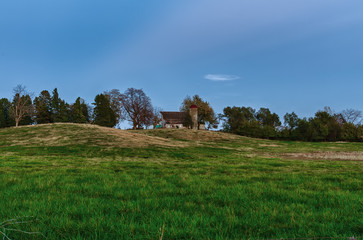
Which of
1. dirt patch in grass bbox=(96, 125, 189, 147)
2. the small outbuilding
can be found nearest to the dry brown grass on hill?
dirt patch in grass bbox=(96, 125, 189, 147)

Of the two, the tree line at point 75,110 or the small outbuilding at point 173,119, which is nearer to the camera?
the tree line at point 75,110

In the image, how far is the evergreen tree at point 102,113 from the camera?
208 feet

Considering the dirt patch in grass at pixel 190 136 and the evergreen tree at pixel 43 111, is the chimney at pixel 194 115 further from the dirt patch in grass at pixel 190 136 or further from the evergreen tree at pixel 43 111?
the evergreen tree at pixel 43 111

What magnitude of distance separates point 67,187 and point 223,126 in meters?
89.2

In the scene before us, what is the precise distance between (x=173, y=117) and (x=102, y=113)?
34.3 m

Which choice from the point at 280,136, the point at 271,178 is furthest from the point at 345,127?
the point at 271,178

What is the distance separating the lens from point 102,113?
64500 mm

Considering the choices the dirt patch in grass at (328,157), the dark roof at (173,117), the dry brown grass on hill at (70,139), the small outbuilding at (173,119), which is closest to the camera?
the dirt patch in grass at (328,157)

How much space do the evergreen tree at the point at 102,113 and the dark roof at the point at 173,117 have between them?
29230mm

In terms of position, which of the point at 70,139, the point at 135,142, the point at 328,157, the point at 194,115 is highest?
the point at 194,115

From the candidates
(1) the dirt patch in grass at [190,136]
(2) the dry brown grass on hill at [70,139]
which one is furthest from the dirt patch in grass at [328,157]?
(1) the dirt patch in grass at [190,136]

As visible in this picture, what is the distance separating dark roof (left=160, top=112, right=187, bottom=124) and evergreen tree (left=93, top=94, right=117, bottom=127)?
29230mm

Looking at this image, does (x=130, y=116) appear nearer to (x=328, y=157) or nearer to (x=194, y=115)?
(x=194, y=115)

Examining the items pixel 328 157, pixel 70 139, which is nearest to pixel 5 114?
pixel 70 139
